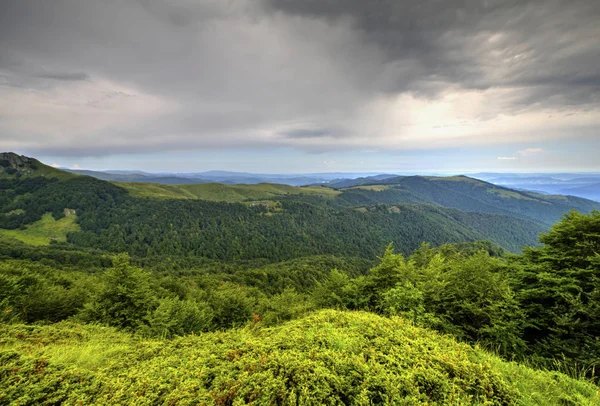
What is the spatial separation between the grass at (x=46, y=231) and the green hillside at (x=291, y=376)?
635ft

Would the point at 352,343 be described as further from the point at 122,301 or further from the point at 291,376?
the point at 122,301

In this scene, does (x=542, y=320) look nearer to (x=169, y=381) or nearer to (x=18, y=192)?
(x=169, y=381)

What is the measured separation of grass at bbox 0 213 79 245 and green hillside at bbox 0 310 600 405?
7620 inches

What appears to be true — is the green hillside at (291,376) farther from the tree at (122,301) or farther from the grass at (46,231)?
the grass at (46,231)

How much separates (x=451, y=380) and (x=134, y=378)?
25.1 ft

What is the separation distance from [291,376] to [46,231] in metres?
230

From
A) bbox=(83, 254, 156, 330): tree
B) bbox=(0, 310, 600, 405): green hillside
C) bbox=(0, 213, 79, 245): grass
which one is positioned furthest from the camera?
bbox=(0, 213, 79, 245): grass

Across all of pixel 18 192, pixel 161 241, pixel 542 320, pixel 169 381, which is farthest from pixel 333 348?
pixel 18 192

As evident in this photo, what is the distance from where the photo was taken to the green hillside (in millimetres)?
4887

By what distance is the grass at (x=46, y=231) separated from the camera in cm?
13812

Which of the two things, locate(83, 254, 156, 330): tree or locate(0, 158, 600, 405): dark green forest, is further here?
locate(83, 254, 156, 330): tree

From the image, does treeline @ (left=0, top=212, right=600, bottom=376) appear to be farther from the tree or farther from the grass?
the grass

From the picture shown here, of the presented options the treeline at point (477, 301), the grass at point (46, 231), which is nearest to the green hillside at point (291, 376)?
the treeline at point (477, 301)

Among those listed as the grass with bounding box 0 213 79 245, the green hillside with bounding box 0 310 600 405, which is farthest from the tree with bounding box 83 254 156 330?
the grass with bounding box 0 213 79 245
